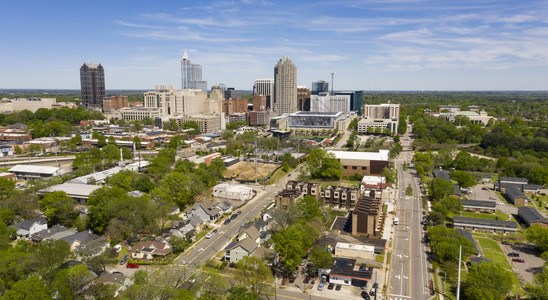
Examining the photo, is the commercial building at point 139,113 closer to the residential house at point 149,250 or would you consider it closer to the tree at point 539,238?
the residential house at point 149,250

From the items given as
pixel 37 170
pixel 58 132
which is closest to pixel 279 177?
pixel 37 170

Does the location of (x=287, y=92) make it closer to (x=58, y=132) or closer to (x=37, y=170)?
(x=58, y=132)

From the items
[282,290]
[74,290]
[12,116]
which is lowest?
[282,290]

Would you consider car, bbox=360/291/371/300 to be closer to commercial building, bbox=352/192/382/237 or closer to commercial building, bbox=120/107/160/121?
commercial building, bbox=352/192/382/237

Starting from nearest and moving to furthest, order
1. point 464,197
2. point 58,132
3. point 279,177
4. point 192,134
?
point 464,197 → point 279,177 → point 58,132 → point 192,134

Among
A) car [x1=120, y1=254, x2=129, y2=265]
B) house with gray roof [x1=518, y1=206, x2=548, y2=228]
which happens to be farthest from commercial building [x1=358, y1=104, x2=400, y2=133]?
car [x1=120, y1=254, x2=129, y2=265]

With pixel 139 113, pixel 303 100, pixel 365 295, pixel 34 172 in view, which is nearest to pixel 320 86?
pixel 303 100

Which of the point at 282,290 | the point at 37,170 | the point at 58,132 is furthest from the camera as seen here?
the point at 58,132
